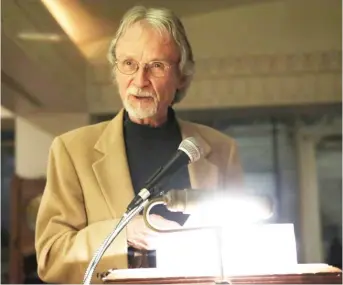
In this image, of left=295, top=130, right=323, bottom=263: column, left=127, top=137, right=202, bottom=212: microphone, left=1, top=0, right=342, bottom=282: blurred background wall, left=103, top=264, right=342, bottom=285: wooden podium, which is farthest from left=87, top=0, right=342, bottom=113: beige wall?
left=103, top=264, right=342, bottom=285: wooden podium

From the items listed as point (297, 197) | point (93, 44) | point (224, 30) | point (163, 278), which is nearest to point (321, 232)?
point (297, 197)

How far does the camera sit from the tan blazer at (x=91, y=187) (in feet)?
4.44

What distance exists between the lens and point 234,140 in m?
1.42

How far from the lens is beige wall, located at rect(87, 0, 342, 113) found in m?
1.43

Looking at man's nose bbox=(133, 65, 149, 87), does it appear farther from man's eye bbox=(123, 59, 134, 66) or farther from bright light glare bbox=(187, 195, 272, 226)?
bright light glare bbox=(187, 195, 272, 226)

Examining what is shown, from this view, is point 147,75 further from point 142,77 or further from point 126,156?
point 126,156

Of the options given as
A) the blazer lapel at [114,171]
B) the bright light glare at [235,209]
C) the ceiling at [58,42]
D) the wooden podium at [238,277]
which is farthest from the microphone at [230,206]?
the ceiling at [58,42]

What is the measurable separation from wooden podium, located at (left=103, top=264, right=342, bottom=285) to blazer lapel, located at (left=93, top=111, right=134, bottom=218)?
17 cm

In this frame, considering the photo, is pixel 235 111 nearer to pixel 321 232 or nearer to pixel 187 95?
pixel 187 95

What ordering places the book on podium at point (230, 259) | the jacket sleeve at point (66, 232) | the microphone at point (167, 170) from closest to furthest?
the microphone at point (167, 170) → the book on podium at point (230, 259) → the jacket sleeve at point (66, 232)

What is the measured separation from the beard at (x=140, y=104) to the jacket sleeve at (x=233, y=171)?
21cm

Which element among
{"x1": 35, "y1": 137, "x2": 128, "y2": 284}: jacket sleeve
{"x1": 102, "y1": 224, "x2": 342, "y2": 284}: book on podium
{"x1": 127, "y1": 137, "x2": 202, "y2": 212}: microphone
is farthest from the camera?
{"x1": 35, "y1": 137, "x2": 128, "y2": 284}: jacket sleeve

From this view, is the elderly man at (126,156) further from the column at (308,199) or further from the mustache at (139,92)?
the column at (308,199)

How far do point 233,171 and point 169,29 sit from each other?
372 millimetres
